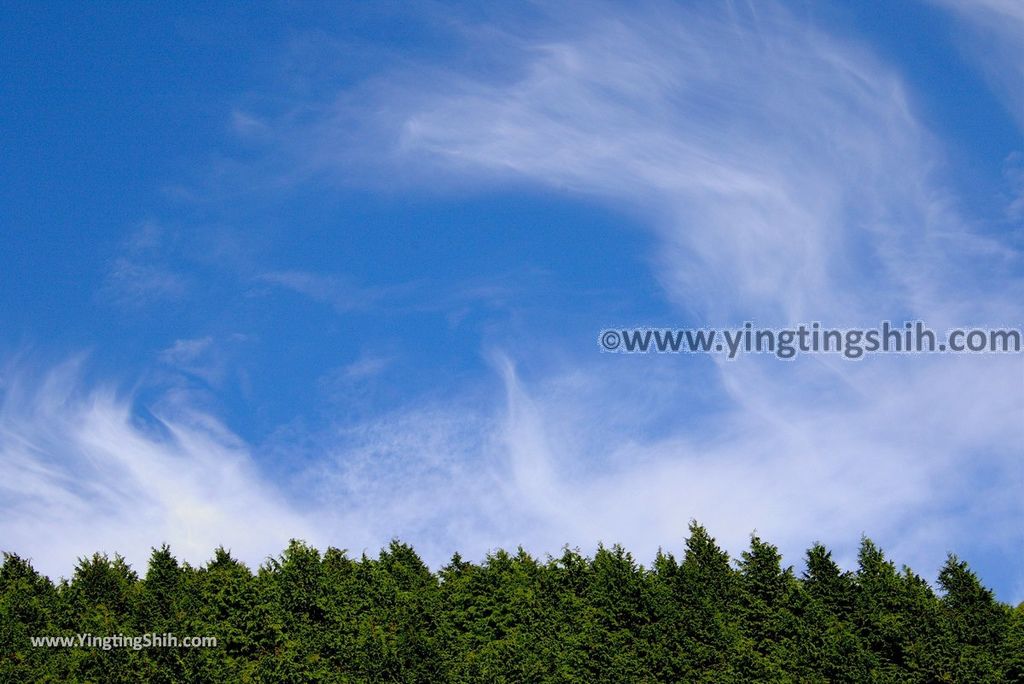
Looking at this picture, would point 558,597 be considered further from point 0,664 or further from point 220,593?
point 0,664

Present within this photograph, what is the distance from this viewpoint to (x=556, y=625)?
32.5 meters

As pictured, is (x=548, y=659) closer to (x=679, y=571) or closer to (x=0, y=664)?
(x=679, y=571)

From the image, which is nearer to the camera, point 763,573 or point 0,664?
point 0,664

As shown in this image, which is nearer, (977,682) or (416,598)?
(977,682)

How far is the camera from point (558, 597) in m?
33.2

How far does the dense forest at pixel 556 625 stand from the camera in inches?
1240

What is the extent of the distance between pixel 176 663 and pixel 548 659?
1401cm

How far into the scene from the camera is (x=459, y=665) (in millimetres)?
32000

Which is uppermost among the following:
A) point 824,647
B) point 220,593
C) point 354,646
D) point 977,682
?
point 220,593

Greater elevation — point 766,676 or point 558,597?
point 558,597

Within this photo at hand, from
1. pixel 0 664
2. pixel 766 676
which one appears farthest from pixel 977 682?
pixel 0 664

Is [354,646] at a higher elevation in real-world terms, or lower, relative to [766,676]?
higher

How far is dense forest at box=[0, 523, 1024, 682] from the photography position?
103 ft

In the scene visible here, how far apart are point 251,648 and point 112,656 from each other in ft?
16.3
